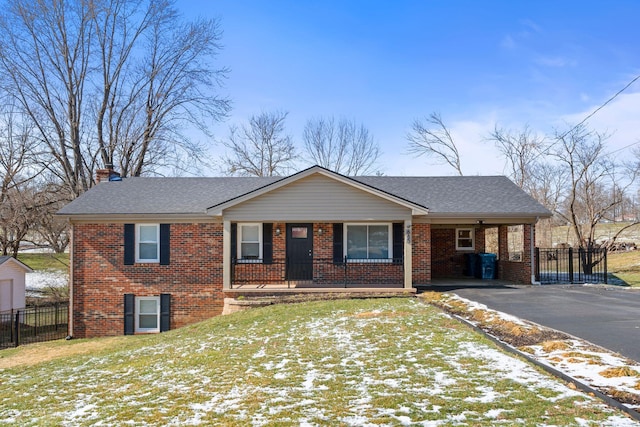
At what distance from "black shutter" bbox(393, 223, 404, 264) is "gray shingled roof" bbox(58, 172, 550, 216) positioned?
106 centimetres

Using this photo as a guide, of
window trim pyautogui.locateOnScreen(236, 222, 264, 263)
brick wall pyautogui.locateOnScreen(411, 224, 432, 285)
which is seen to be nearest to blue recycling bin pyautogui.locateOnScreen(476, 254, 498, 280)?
brick wall pyautogui.locateOnScreen(411, 224, 432, 285)

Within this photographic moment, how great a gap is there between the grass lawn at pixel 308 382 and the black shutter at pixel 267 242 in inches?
208

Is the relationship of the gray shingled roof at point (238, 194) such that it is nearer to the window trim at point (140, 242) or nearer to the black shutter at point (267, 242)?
the window trim at point (140, 242)

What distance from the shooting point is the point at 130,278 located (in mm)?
14711

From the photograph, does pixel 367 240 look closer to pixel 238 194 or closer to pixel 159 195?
pixel 238 194

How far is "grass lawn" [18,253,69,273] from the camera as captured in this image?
30016mm

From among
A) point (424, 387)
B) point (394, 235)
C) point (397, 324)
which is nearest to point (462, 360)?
point (424, 387)

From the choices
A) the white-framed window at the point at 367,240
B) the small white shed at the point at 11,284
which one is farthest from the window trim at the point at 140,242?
the small white shed at the point at 11,284

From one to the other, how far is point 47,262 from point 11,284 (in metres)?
13.1

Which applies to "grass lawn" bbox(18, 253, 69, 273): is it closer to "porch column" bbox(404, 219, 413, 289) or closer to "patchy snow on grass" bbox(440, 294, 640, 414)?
"porch column" bbox(404, 219, 413, 289)

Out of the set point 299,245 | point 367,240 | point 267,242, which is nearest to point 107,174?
point 267,242

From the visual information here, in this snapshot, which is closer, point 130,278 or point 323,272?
point 130,278

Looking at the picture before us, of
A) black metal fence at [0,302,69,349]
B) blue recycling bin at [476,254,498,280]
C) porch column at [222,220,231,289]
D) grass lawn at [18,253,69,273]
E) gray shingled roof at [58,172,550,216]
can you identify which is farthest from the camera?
grass lawn at [18,253,69,273]

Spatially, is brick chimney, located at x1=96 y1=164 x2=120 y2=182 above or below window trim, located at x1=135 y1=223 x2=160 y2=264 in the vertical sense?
above
